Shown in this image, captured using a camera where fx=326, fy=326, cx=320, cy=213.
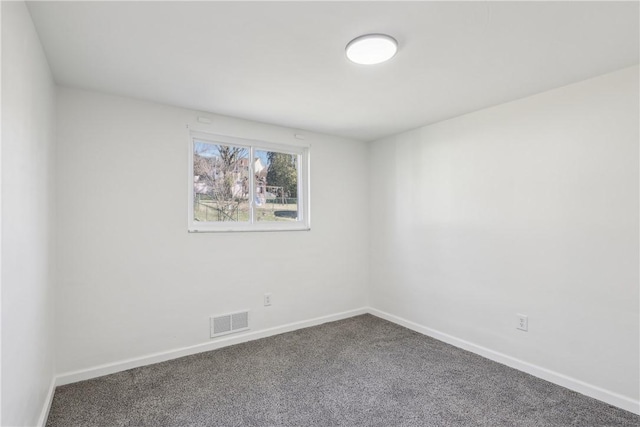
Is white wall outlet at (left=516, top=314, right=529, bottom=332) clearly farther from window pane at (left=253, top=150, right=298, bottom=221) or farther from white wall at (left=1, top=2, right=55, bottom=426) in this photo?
white wall at (left=1, top=2, right=55, bottom=426)

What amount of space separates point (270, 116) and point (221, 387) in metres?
2.45

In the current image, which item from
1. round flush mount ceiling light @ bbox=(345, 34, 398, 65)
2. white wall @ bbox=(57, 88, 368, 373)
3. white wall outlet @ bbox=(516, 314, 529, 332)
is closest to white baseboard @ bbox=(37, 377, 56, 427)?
white wall @ bbox=(57, 88, 368, 373)

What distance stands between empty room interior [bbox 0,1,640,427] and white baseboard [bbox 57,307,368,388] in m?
0.02

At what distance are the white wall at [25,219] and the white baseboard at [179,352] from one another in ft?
1.02

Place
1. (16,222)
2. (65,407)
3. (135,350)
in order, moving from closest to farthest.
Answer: (16,222)
(65,407)
(135,350)

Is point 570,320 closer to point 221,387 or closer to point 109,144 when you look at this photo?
point 221,387

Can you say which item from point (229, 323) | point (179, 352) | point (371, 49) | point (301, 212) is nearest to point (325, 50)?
point (371, 49)

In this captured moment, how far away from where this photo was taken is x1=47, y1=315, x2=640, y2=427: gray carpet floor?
2.09m

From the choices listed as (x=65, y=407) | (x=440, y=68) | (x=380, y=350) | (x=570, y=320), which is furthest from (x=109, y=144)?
(x=570, y=320)

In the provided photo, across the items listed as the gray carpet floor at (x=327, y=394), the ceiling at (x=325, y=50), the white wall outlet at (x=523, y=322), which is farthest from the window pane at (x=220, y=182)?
the white wall outlet at (x=523, y=322)

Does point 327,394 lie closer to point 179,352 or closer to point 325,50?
point 179,352

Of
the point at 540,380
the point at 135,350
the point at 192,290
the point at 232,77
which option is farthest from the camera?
the point at 192,290

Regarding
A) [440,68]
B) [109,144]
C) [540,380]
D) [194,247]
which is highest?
[440,68]

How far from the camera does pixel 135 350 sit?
2795 mm
